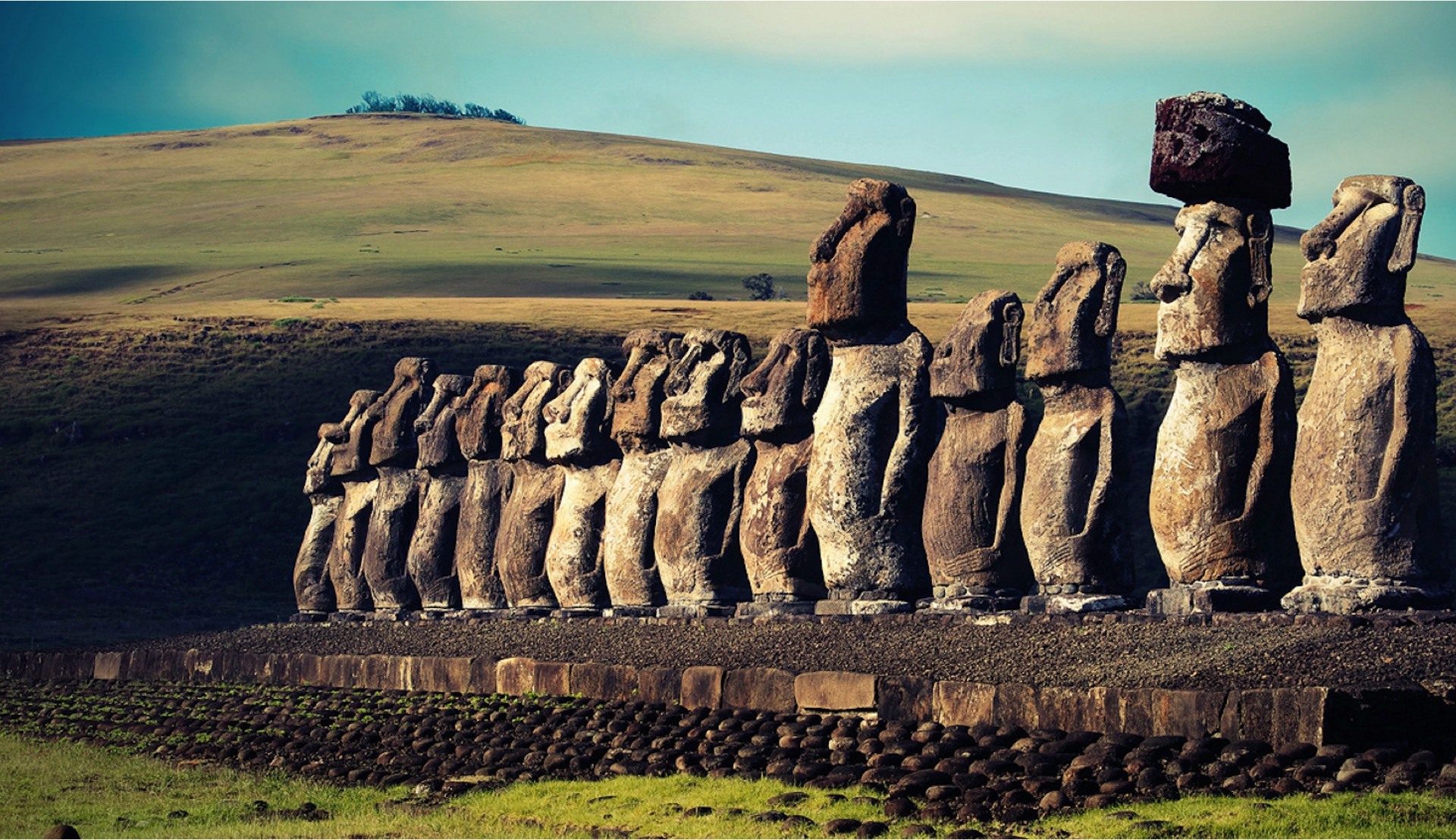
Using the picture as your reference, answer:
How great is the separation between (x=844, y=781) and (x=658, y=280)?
60078mm

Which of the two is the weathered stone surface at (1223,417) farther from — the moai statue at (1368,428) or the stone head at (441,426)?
the stone head at (441,426)

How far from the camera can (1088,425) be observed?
14.3m

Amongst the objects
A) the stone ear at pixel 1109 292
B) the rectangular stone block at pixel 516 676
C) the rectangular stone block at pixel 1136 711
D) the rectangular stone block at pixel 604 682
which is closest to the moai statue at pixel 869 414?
the stone ear at pixel 1109 292

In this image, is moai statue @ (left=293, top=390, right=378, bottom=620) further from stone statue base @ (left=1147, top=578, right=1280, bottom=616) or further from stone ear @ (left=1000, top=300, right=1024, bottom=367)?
stone statue base @ (left=1147, top=578, right=1280, bottom=616)

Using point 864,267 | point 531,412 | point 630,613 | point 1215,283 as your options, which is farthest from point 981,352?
point 531,412

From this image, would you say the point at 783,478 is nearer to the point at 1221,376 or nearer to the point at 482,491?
the point at 1221,376

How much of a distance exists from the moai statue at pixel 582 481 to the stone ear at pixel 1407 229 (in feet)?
30.6

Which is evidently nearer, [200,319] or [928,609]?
[928,609]

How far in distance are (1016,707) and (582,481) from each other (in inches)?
393

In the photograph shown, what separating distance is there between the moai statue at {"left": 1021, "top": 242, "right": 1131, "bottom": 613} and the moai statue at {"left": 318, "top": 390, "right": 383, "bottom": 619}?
11.3 metres

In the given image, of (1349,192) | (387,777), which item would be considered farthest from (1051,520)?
(387,777)

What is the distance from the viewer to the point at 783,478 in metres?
16.7

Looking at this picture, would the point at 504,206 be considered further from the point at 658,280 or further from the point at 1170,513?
the point at 1170,513

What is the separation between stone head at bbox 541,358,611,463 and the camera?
19.9 m
